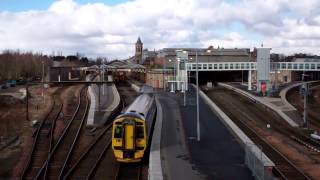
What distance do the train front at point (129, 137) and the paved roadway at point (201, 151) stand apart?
1.41m

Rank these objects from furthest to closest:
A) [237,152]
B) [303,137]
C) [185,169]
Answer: [303,137], [237,152], [185,169]

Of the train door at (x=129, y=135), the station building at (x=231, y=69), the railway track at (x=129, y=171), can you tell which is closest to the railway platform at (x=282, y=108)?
the station building at (x=231, y=69)

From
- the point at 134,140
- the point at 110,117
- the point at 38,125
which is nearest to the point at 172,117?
the point at 110,117

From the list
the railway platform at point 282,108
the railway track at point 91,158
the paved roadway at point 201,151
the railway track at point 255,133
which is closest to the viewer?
the paved roadway at point 201,151

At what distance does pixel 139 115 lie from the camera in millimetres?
24797

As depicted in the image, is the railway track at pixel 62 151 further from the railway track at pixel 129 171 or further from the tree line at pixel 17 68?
the tree line at pixel 17 68

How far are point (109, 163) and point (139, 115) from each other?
4119 millimetres

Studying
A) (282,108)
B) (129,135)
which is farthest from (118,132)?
(282,108)

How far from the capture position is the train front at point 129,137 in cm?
2397

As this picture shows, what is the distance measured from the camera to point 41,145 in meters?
33.5

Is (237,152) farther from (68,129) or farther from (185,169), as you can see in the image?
(68,129)

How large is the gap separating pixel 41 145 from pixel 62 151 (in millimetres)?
2862

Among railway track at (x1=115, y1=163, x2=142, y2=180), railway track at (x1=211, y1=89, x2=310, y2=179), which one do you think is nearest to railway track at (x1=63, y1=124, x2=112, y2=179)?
railway track at (x1=115, y1=163, x2=142, y2=180)

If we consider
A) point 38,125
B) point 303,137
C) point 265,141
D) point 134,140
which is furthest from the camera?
point 38,125
